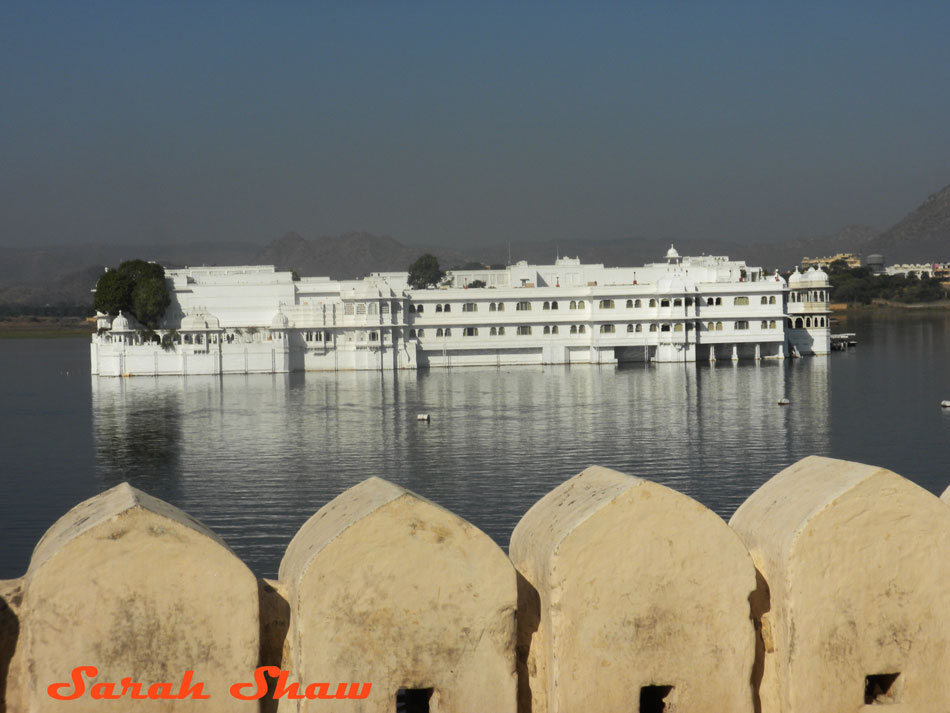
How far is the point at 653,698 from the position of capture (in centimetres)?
471

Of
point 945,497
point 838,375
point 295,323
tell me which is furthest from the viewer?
point 295,323

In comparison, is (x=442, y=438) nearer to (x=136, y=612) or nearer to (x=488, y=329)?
(x=136, y=612)

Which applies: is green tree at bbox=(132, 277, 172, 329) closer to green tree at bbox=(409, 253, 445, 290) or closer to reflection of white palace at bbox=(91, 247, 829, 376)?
reflection of white palace at bbox=(91, 247, 829, 376)

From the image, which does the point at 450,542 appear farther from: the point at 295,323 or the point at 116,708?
the point at 295,323

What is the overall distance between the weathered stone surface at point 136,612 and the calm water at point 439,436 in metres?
13.0

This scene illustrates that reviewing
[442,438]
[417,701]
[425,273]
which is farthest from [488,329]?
[417,701]

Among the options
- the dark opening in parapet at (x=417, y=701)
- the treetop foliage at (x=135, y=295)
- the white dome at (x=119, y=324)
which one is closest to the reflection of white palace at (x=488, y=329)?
the white dome at (x=119, y=324)

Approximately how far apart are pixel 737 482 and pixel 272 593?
2078 centimetres

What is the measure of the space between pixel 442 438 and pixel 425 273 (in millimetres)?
62724

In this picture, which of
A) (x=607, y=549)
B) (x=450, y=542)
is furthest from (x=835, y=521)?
(x=450, y=542)

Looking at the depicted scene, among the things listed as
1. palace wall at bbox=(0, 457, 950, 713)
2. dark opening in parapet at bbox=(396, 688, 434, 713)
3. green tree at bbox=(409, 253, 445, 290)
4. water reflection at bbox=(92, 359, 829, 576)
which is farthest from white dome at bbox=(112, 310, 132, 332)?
palace wall at bbox=(0, 457, 950, 713)

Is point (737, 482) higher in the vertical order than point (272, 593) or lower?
lower

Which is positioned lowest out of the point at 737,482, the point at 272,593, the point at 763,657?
the point at 737,482

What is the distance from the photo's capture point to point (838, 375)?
54.1 meters
